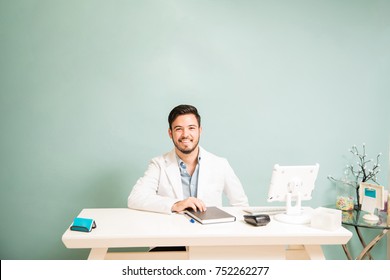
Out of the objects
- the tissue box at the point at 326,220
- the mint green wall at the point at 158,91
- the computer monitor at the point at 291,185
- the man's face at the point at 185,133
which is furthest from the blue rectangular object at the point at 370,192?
the man's face at the point at 185,133

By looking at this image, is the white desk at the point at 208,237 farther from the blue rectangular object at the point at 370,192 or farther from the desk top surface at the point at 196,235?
the blue rectangular object at the point at 370,192

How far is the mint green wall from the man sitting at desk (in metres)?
0.60

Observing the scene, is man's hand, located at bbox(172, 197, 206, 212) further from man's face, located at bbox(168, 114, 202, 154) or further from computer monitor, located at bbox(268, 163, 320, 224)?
man's face, located at bbox(168, 114, 202, 154)

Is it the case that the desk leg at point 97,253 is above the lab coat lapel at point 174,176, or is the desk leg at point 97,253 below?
below

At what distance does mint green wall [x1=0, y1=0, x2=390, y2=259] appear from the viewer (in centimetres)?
291

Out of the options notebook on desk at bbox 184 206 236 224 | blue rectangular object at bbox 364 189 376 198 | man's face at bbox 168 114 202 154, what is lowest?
blue rectangular object at bbox 364 189 376 198

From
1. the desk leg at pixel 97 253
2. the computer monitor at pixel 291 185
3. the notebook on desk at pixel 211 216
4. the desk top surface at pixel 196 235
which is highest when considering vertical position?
the computer monitor at pixel 291 185

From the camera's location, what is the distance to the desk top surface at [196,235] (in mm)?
1553

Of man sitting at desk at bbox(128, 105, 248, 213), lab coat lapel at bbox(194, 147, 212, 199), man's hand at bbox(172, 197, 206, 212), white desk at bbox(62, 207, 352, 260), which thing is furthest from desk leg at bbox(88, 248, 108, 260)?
lab coat lapel at bbox(194, 147, 212, 199)

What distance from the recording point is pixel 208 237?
1.55 m

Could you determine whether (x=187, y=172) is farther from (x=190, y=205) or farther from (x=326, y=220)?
(x=326, y=220)

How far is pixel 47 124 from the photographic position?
2.91 meters

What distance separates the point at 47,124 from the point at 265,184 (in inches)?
79.5
